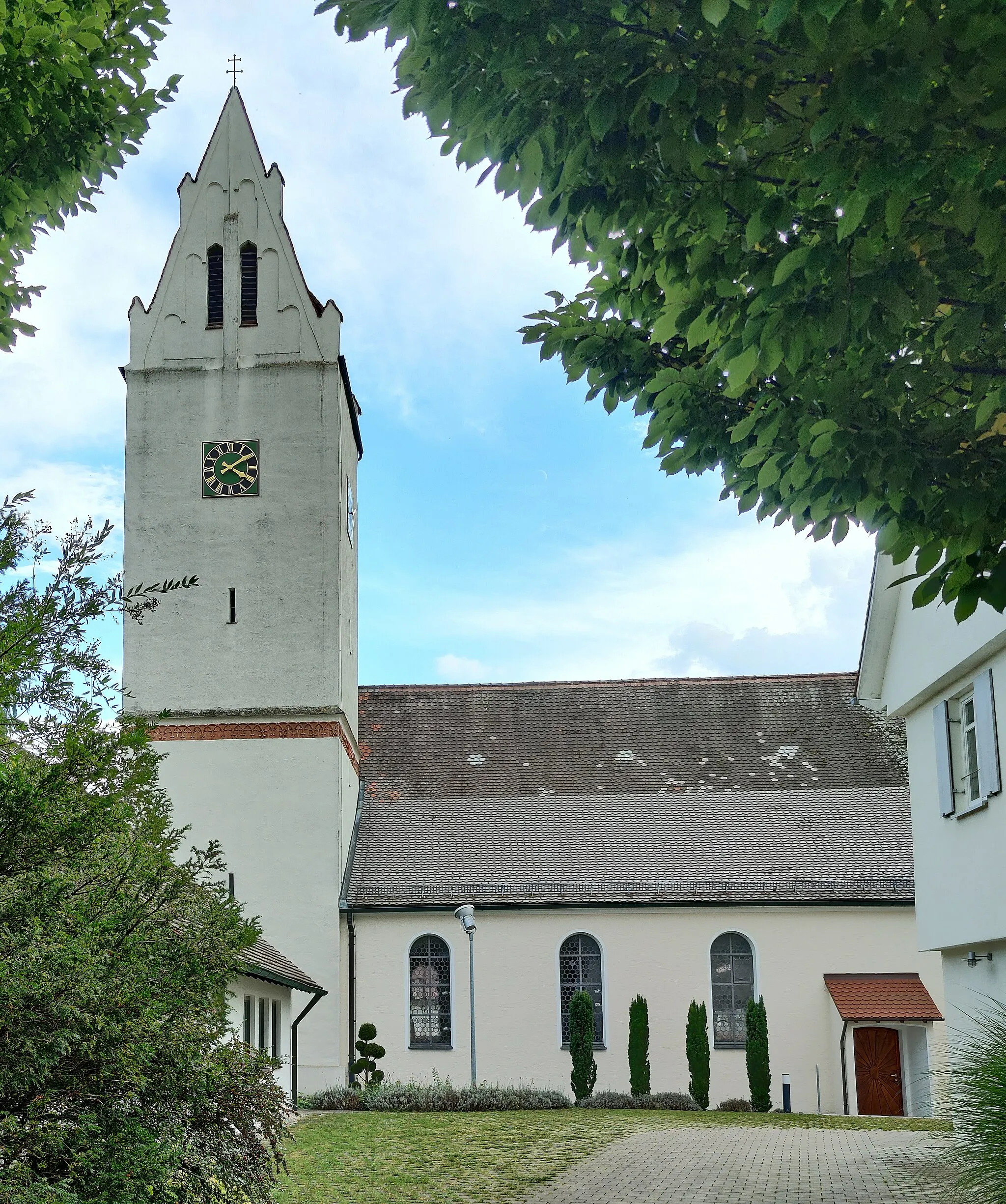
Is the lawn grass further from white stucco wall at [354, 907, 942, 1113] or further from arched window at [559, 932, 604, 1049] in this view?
arched window at [559, 932, 604, 1049]

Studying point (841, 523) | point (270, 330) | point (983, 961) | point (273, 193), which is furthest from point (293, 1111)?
point (273, 193)

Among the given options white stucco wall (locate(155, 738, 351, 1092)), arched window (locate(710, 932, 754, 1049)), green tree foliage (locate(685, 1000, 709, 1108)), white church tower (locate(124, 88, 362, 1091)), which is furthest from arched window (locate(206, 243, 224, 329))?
green tree foliage (locate(685, 1000, 709, 1108))

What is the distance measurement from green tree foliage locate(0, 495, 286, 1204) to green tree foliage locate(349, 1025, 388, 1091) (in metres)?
19.7

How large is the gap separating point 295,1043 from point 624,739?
414 inches

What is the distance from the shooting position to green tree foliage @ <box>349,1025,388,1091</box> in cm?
2492

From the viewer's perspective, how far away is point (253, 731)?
88.8ft

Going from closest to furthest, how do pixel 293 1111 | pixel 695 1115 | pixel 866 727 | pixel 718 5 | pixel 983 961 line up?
pixel 718 5 < pixel 293 1111 < pixel 983 961 < pixel 695 1115 < pixel 866 727

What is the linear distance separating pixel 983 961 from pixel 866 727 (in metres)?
15.9

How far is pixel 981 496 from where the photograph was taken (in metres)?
6.64

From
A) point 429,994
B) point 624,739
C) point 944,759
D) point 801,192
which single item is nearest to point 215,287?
point 624,739

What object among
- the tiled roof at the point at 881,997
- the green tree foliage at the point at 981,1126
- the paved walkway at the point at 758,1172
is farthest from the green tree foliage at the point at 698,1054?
the green tree foliage at the point at 981,1126

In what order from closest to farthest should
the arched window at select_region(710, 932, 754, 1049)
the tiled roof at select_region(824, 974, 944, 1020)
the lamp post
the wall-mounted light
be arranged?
1. the wall-mounted light
2. the lamp post
3. the tiled roof at select_region(824, 974, 944, 1020)
4. the arched window at select_region(710, 932, 754, 1049)

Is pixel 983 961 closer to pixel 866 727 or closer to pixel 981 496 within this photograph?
pixel 981 496

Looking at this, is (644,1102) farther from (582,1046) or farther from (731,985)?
(731,985)
